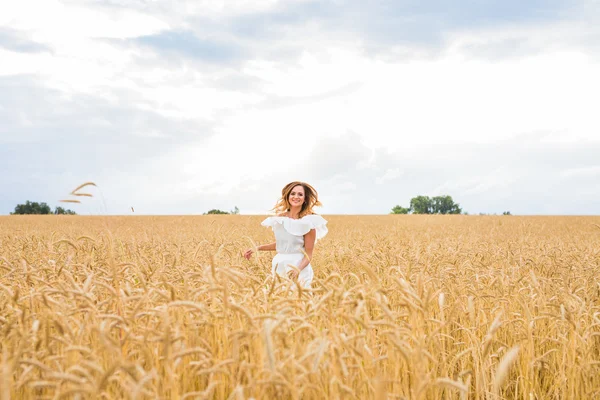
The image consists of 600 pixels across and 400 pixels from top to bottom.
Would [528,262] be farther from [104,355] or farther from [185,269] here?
[104,355]

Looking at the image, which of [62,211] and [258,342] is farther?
[62,211]

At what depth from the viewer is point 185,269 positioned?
15.6 feet

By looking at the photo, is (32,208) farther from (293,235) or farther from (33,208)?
(293,235)

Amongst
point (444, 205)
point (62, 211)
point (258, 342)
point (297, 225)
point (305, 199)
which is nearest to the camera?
point (258, 342)

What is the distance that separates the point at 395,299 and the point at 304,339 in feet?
7.29

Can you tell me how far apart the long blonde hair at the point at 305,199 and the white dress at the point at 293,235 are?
28 cm

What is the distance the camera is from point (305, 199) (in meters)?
6.31

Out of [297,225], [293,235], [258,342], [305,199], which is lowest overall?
[258,342]

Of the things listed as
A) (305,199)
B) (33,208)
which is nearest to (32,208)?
(33,208)

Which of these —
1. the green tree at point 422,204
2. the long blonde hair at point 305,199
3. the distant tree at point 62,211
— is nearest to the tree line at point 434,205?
the green tree at point 422,204

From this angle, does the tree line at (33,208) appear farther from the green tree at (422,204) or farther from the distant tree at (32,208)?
the green tree at (422,204)

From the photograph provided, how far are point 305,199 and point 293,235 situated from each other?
0.58 metres

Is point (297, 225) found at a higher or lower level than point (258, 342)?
higher

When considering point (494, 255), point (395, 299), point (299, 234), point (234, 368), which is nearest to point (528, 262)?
point (494, 255)
